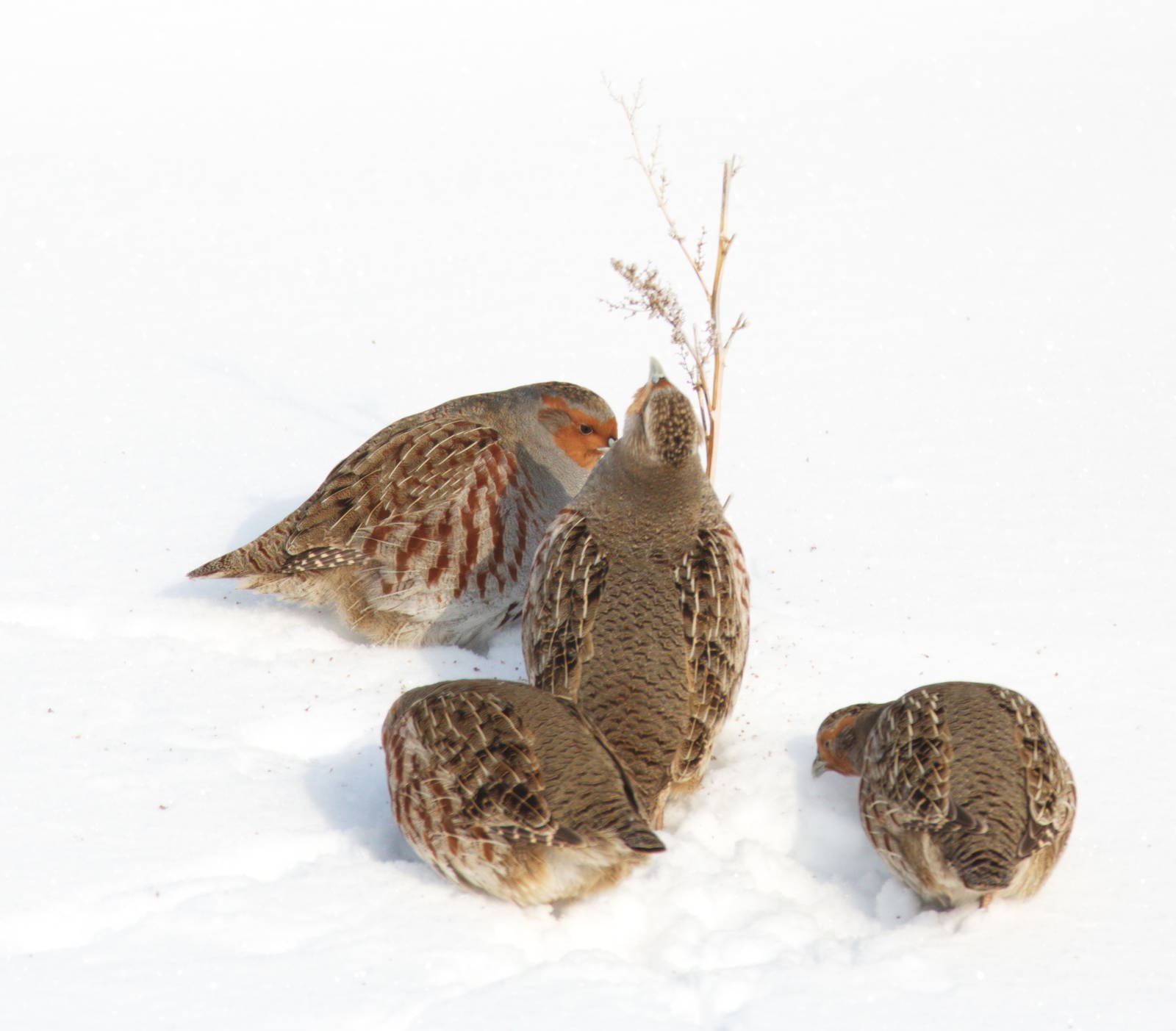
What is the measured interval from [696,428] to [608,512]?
1.44 ft

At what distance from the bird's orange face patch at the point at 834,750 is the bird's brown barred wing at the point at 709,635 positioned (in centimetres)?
34

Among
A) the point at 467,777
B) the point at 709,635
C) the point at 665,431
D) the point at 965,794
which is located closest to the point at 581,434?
the point at 665,431

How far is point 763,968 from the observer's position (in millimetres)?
3566

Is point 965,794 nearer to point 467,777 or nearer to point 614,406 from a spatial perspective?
point 467,777

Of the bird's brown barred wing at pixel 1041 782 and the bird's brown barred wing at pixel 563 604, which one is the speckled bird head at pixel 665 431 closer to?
the bird's brown barred wing at pixel 563 604

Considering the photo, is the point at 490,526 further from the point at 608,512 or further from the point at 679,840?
the point at 679,840

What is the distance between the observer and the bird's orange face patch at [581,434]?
572 centimetres

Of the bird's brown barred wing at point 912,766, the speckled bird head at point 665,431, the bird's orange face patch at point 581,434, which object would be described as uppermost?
the speckled bird head at point 665,431

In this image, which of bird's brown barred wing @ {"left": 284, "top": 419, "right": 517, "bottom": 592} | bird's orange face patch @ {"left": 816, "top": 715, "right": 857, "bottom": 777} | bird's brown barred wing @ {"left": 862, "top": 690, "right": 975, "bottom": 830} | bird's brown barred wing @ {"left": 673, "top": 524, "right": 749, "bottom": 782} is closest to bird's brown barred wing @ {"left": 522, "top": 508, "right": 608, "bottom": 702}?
bird's brown barred wing @ {"left": 673, "top": 524, "right": 749, "bottom": 782}

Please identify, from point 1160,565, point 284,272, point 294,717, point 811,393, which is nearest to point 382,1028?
Result: point 294,717

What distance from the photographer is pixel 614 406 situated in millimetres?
7477

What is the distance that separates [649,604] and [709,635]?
229mm

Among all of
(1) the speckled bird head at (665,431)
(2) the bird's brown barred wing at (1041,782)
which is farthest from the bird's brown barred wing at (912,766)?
(1) the speckled bird head at (665,431)

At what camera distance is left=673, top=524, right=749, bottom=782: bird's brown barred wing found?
4344 millimetres
